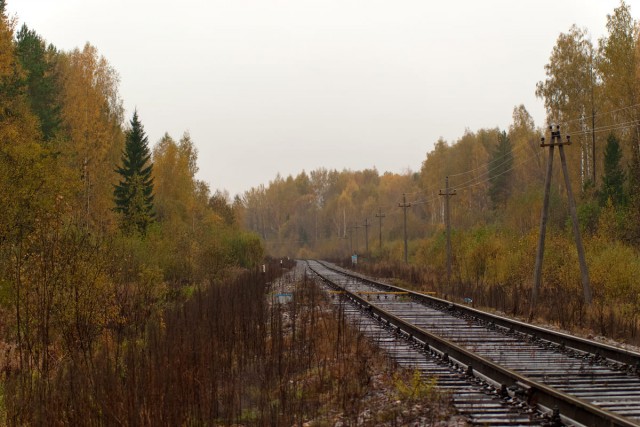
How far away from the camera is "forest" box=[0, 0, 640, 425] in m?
6.51

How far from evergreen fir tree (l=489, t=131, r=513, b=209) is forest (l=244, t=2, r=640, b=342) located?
15cm

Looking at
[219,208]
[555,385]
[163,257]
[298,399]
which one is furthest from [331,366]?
[219,208]

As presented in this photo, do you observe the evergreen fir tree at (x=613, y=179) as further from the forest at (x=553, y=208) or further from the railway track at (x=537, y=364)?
the railway track at (x=537, y=364)

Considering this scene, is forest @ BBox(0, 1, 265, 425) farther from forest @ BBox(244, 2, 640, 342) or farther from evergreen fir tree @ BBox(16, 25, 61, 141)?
forest @ BBox(244, 2, 640, 342)

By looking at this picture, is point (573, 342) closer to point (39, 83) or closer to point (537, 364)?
point (537, 364)

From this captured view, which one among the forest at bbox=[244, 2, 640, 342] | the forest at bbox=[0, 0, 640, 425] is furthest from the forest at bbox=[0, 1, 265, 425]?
the forest at bbox=[244, 2, 640, 342]

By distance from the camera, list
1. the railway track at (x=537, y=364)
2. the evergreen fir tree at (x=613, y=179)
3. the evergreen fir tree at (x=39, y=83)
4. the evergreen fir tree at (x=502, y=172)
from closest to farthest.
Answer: the railway track at (x=537, y=364), the evergreen fir tree at (x=613, y=179), the evergreen fir tree at (x=39, y=83), the evergreen fir tree at (x=502, y=172)

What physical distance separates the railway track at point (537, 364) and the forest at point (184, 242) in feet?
6.00

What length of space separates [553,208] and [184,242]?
31392 millimetres

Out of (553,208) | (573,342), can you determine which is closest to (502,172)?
(553,208)

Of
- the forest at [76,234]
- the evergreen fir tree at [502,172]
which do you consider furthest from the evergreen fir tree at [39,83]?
the evergreen fir tree at [502,172]

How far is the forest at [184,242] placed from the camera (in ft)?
21.4

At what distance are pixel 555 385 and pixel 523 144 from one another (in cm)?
6974

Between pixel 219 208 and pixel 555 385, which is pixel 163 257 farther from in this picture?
pixel 219 208
